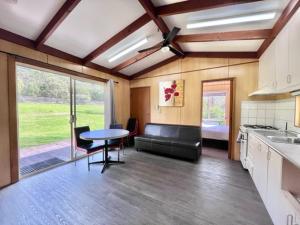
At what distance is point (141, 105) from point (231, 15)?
3.73 meters

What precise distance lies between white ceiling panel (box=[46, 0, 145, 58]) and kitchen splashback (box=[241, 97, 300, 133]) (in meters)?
3.02

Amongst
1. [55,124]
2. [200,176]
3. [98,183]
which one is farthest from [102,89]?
[200,176]

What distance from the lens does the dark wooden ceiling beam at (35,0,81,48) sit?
82.4 inches

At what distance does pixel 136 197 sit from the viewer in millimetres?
2172

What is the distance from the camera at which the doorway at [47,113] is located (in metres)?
2.88

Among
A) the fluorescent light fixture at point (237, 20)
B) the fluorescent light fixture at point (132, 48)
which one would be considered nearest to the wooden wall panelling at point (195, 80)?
the fluorescent light fixture at point (237, 20)

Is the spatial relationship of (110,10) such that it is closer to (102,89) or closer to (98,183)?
(102,89)

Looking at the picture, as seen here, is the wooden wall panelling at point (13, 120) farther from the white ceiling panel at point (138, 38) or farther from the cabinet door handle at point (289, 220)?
the cabinet door handle at point (289, 220)

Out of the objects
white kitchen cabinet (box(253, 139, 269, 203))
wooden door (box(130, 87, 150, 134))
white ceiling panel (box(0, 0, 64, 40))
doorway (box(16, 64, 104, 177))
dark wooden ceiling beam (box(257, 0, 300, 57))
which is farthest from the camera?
wooden door (box(130, 87, 150, 134))

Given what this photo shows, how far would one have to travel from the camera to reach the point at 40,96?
3111 mm

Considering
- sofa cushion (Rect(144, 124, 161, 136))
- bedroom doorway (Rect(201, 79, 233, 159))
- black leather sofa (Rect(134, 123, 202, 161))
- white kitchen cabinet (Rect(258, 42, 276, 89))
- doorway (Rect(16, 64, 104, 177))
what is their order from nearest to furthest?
white kitchen cabinet (Rect(258, 42, 276, 89))
doorway (Rect(16, 64, 104, 177))
black leather sofa (Rect(134, 123, 202, 161))
sofa cushion (Rect(144, 124, 161, 136))
bedroom doorway (Rect(201, 79, 233, 159))

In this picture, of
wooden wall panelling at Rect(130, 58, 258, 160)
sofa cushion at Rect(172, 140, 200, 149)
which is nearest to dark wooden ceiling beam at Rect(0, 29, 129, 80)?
A: wooden wall panelling at Rect(130, 58, 258, 160)

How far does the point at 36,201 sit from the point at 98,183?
0.86 metres

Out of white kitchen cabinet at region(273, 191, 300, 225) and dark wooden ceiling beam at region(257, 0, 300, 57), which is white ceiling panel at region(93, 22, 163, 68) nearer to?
dark wooden ceiling beam at region(257, 0, 300, 57)
